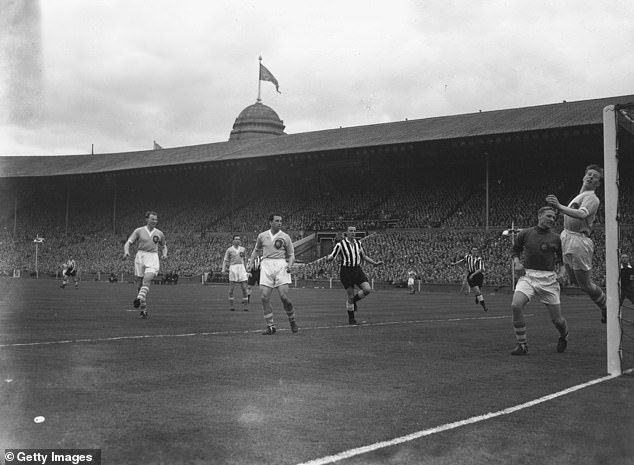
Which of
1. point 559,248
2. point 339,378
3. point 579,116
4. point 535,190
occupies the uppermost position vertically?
point 579,116

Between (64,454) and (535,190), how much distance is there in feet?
148

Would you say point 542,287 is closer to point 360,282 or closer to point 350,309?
point 350,309

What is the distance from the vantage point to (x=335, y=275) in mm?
45656

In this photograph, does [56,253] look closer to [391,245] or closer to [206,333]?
[391,245]

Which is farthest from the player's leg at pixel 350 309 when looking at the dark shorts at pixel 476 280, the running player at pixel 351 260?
the dark shorts at pixel 476 280

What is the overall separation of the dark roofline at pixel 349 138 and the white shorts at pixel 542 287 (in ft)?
105

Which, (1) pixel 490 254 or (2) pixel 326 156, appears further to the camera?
(2) pixel 326 156

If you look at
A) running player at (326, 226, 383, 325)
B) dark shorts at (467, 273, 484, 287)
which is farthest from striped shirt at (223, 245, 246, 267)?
dark shorts at (467, 273, 484, 287)

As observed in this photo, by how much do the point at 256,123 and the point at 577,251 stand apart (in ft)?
345

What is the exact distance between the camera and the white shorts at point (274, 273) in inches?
456

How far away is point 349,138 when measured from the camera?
173 ft

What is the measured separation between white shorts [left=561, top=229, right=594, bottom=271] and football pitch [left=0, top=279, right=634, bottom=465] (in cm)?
113

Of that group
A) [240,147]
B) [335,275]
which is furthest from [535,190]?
[240,147]

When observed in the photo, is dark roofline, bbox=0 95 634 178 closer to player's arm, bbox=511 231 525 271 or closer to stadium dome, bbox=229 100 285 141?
player's arm, bbox=511 231 525 271
